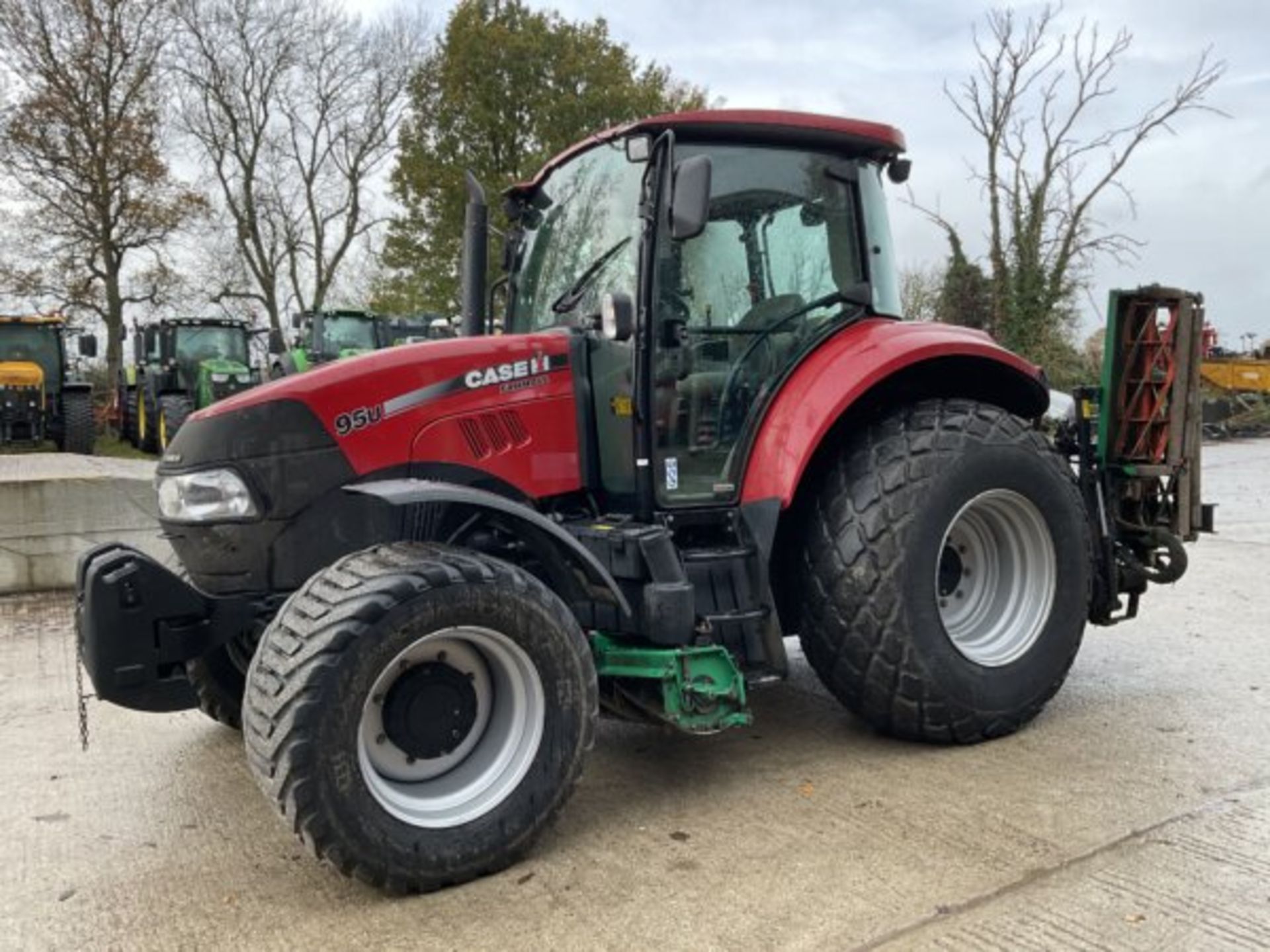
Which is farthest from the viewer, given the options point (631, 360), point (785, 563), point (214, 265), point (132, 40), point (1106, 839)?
point (214, 265)

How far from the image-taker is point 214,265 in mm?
26859

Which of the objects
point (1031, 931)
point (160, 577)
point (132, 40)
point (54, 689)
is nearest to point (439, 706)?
point (160, 577)

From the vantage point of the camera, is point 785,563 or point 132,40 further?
point 132,40

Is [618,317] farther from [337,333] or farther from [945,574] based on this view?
[337,333]

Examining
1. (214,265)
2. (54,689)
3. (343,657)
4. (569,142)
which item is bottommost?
(54,689)

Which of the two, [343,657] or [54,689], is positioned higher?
[343,657]

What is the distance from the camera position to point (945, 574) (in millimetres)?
4328

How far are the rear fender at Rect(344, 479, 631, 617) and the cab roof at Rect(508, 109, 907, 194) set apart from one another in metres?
1.39

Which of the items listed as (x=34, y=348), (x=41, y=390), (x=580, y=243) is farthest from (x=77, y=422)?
(x=580, y=243)

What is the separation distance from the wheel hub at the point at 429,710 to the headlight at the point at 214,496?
727mm

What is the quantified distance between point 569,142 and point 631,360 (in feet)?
66.2

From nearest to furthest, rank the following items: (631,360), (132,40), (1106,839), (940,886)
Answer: (940,886) → (1106,839) → (631,360) → (132,40)

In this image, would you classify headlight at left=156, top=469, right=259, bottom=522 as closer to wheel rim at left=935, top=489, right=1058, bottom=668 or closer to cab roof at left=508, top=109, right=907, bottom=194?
cab roof at left=508, top=109, right=907, bottom=194

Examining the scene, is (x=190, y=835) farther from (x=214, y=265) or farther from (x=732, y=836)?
(x=214, y=265)
